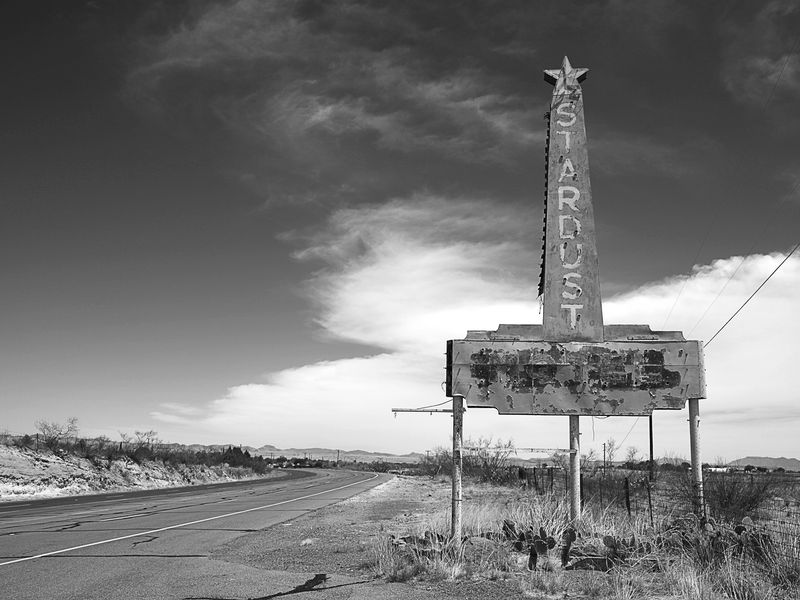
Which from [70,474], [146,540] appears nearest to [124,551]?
[146,540]

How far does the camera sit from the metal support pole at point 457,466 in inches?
445

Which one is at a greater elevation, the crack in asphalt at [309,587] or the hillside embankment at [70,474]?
the crack in asphalt at [309,587]

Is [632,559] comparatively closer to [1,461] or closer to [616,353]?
[616,353]

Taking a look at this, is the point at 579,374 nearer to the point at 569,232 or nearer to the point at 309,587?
the point at 569,232

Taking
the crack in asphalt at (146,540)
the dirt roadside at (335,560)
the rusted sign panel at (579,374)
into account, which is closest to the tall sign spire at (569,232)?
the rusted sign panel at (579,374)

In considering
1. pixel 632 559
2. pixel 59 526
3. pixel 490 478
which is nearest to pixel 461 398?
pixel 632 559

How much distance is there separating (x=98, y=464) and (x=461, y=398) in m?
39.1

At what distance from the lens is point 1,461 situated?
121ft

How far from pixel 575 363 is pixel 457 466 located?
9.36 ft

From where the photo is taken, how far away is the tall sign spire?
12.6 metres

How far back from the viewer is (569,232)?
12922mm

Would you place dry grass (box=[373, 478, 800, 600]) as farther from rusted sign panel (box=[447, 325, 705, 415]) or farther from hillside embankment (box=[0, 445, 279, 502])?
hillside embankment (box=[0, 445, 279, 502])

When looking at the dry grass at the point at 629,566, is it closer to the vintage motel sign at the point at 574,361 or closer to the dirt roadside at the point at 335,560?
the dirt roadside at the point at 335,560

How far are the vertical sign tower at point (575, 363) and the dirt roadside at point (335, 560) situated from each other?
3.24m
